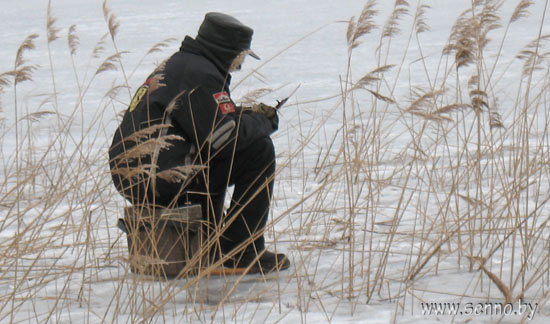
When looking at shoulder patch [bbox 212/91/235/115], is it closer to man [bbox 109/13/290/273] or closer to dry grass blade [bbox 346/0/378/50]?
man [bbox 109/13/290/273]

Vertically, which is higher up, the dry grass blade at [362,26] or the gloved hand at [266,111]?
the dry grass blade at [362,26]

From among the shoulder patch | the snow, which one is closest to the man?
the shoulder patch

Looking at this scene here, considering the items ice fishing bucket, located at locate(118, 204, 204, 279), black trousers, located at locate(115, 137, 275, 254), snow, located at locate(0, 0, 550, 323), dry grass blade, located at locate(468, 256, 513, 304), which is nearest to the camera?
dry grass blade, located at locate(468, 256, 513, 304)

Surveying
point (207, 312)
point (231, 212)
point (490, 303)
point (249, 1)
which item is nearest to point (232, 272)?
point (231, 212)

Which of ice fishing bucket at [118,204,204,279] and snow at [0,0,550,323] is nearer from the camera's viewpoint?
snow at [0,0,550,323]

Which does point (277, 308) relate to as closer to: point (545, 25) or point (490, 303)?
point (490, 303)

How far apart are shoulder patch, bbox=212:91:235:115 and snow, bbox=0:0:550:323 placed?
1.02ft

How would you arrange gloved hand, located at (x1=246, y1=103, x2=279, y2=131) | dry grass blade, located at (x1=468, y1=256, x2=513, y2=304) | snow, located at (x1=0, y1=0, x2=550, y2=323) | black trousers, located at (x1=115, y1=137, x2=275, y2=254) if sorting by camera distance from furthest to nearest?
gloved hand, located at (x1=246, y1=103, x2=279, y2=131), black trousers, located at (x1=115, y1=137, x2=275, y2=254), snow, located at (x1=0, y1=0, x2=550, y2=323), dry grass blade, located at (x1=468, y1=256, x2=513, y2=304)

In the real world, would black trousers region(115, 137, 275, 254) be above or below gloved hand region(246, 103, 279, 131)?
below

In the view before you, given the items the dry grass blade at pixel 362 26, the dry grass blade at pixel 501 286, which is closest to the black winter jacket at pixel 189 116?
the dry grass blade at pixel 362 26

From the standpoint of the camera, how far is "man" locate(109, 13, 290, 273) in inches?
137

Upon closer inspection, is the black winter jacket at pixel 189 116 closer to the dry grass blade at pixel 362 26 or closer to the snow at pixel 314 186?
the snow at pixel 314 186

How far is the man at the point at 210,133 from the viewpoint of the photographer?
348 cm

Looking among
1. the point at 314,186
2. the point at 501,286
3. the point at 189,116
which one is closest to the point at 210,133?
the point at 189,116
